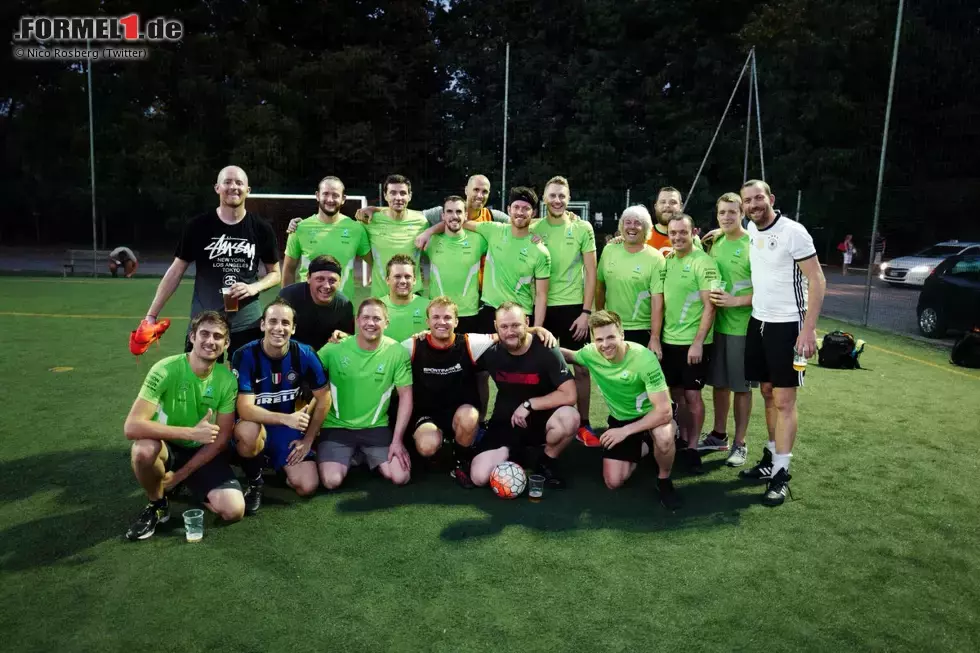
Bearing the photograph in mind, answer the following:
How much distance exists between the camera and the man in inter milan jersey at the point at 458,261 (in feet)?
19.0

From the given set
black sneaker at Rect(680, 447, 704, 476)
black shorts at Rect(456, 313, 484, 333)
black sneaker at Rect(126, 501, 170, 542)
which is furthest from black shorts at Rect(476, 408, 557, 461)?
black sneaker at Rect(126, 501, 170, 542)

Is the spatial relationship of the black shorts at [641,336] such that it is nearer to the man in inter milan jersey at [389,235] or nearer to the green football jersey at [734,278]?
the green football jersey at [734,278]

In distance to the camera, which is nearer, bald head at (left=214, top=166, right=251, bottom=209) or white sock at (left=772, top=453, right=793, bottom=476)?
white sock at (left=772, top=453, right=793, bottom=476)

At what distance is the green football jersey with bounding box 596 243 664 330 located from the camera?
5.47 m

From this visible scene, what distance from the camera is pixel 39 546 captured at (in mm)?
3928

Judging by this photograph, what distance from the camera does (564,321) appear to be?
5844 mm

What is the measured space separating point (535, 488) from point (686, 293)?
1781 mm

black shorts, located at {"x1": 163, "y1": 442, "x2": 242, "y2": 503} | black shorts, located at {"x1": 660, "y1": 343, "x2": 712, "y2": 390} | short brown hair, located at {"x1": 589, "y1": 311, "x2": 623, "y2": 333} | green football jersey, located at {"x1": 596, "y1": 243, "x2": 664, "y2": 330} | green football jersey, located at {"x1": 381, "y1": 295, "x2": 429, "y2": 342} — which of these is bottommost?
black shorts, located at {"x1": 163, "y1": 442, "x2": 242, "y2": 503}

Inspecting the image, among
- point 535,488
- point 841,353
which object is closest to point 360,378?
point 535,488

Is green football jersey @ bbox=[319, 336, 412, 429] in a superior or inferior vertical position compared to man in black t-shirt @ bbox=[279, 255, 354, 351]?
inferior

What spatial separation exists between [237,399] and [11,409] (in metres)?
3.28

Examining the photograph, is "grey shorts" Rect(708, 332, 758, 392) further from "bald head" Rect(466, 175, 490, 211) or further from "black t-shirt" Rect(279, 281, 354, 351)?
"black t-shirt" Rect(279, 281, 354, 351)

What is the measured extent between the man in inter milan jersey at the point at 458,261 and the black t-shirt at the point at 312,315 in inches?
32.8

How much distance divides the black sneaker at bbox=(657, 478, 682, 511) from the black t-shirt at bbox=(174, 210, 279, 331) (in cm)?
298
